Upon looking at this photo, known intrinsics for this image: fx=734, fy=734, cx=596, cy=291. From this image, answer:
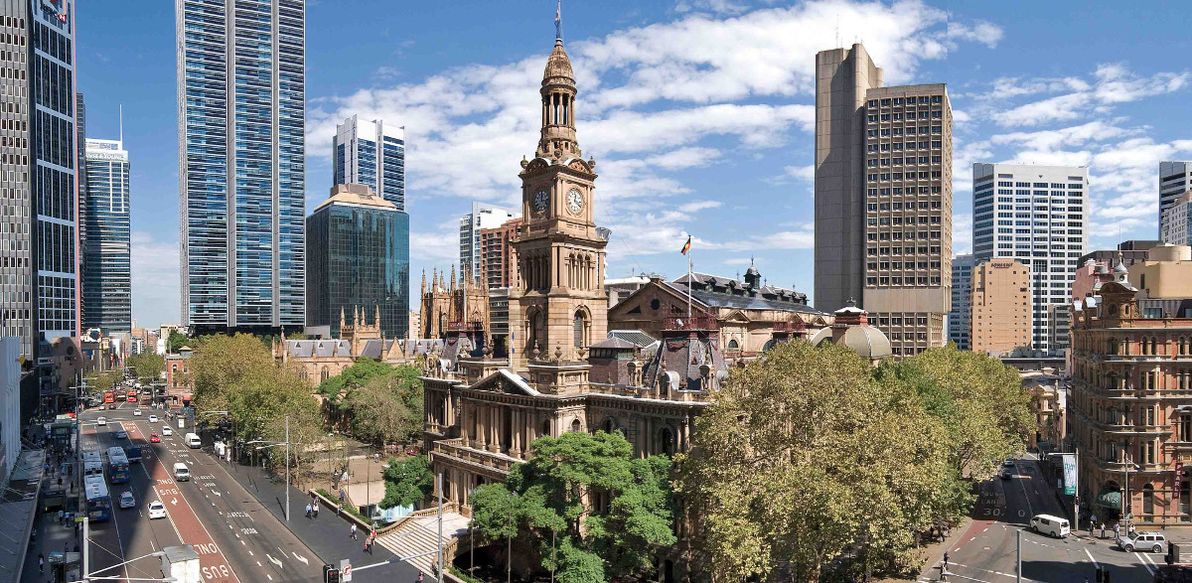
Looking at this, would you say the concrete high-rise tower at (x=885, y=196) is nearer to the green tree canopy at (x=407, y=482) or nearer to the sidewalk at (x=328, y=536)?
the green tree canopy at (x=407, y=482)

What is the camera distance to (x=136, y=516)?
7256 centimetres

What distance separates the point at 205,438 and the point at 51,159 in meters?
61.6

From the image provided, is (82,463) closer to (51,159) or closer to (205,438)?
(205,438)

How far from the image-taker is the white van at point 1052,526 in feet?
211

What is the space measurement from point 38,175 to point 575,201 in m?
110

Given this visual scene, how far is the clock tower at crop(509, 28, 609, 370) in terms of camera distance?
75.1m

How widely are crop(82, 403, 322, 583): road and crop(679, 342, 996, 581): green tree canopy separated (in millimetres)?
32722

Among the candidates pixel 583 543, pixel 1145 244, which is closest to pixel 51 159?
pixel 583 543

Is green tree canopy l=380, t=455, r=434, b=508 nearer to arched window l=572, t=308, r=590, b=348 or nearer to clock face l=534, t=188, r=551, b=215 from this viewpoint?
arched window l=572, t=308, r=590, b=348

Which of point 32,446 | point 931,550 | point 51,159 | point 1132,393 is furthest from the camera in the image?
point 51,159

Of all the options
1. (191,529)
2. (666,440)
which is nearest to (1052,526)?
(666,440)

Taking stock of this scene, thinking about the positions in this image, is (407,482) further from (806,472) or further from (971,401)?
(971,401)

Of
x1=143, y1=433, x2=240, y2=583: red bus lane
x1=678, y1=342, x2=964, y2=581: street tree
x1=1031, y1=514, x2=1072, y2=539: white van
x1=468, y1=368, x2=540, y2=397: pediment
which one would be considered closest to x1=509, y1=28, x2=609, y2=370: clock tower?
x1=468, y1=368, x2=540, y2=397: pediment

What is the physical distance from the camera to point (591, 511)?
2253 inches
